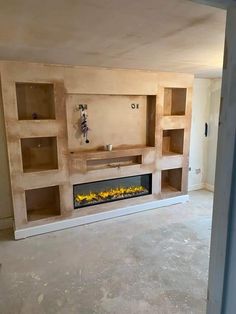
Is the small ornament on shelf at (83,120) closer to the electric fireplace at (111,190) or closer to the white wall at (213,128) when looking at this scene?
the electric fireplace at (111,190)

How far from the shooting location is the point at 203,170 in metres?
5.25

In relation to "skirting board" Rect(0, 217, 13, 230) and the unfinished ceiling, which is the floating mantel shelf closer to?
"skirting board" Rect(0, 217, 13, 230)

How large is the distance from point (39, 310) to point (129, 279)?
881mm

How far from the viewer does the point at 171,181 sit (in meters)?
4.84

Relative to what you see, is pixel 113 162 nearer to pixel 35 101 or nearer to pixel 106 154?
pixel 106 154

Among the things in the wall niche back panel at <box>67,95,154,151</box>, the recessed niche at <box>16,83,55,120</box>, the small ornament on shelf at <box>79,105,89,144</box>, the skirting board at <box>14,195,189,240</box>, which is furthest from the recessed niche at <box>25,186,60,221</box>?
the recessed niche at <box>16,83,55,120</box>

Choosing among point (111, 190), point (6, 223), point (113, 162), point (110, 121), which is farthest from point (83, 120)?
point (6, 223)

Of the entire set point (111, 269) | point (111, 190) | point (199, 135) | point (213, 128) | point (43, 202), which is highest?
point (213, 128)

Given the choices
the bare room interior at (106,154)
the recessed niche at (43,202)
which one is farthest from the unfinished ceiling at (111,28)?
the recessed niche at (43,202)

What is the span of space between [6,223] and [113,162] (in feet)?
6.10

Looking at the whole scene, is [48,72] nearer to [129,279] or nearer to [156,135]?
[156,135]

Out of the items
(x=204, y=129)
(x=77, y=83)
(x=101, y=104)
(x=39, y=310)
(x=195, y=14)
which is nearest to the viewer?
(x=195, y=14)

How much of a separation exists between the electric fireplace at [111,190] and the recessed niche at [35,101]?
118 centimetres

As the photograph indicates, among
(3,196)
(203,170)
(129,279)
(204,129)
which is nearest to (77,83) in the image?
(3,196)
